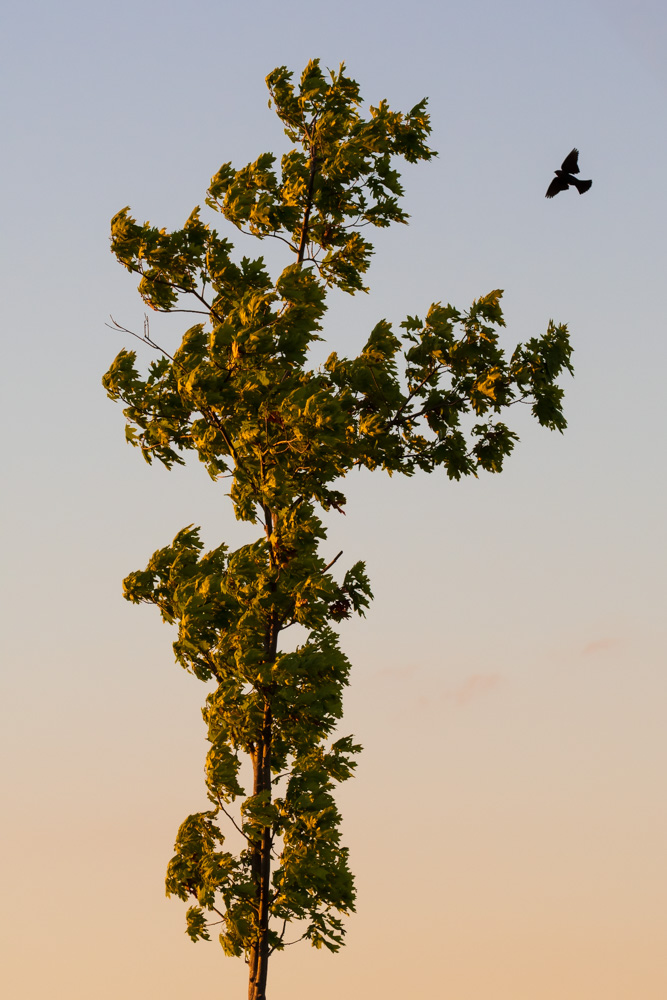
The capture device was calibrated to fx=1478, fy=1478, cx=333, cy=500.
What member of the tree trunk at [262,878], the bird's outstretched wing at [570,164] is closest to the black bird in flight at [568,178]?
the bird's outstretched wing at [570,164]

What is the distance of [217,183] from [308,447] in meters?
4.84

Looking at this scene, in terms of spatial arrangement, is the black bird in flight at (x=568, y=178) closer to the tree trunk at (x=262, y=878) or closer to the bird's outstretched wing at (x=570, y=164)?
the bird's outstretched wing at (x=570, y=164)

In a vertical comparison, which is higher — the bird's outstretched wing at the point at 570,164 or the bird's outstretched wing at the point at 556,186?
the bird's outstretched wing at the point at 570,164

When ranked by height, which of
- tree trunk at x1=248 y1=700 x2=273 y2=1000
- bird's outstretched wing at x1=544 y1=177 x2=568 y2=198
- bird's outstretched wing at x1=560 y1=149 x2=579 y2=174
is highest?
bird's outstretched wing at x1=560 y1=149 x2=579 y2=174

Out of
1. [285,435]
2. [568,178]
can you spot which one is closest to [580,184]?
[568,178]

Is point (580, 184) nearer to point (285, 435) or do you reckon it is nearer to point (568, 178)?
point (568, 178)

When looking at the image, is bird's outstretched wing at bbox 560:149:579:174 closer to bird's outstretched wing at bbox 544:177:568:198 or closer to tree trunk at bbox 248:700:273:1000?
bird's outstretched wing at bbox 544:177:568:198

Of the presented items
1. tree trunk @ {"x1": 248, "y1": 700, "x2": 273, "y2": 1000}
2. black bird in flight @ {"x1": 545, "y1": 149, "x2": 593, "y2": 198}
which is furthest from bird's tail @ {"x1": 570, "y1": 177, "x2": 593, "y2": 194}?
tree trunk @ {"x1": 248, "y1": 700, "x2": 273, "y2": 1000}

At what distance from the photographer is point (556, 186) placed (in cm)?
2316

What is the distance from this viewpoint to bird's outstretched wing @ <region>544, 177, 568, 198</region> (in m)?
23.0

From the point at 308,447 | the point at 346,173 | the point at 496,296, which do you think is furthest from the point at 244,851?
the point at 346,173

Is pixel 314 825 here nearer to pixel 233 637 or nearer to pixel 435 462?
pixel 233 637

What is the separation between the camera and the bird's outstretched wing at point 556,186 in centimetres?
2297

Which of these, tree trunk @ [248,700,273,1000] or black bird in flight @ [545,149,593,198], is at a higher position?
black bird in flight @ [545,149,593,198]
